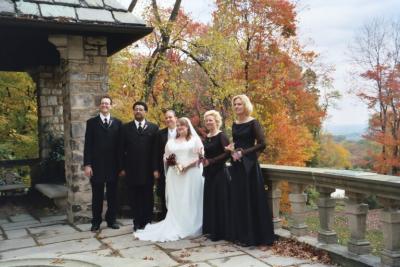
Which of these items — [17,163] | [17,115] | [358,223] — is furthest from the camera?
[17,115]

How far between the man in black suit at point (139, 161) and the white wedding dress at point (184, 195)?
0.91 feet

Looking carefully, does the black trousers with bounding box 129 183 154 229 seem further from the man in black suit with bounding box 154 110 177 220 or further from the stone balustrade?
the stone balustrade

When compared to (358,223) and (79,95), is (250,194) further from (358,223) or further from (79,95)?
(79,95)

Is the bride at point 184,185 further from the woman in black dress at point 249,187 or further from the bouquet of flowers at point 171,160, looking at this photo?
the woman in black dress at point 249,187

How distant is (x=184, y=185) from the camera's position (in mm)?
5402

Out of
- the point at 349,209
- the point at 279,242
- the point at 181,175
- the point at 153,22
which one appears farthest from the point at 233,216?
the point at 153,22

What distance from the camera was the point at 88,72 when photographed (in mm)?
6156

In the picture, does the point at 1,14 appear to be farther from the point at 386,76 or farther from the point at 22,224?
the point at 386,76

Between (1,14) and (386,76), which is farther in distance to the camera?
(386,76)

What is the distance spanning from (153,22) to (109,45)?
21.3 ft

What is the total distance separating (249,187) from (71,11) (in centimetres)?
330

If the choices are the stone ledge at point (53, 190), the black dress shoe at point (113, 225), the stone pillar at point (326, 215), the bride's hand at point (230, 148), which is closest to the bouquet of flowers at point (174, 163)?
the bride's hand at point (230, 148)

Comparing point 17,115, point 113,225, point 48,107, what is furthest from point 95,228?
point 17,115

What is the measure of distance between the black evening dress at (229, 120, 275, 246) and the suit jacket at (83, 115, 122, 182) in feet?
5.91
